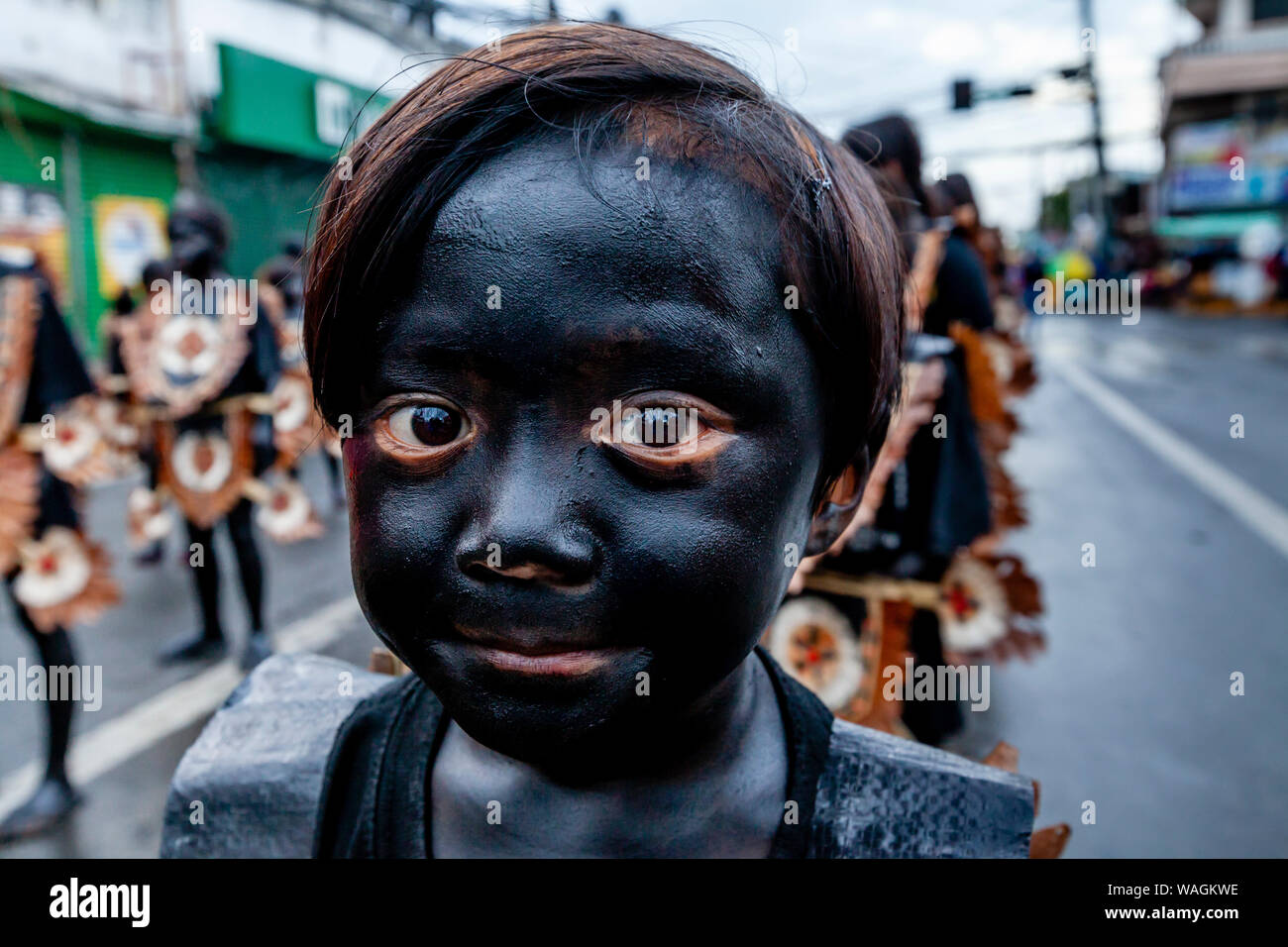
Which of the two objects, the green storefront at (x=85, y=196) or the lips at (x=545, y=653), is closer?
the lips at (x=545, y=653)

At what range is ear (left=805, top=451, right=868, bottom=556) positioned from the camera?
1058 millimetres

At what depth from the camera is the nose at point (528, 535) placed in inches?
30.2

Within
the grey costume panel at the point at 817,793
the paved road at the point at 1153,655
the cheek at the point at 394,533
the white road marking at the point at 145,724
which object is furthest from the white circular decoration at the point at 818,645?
the cheek at the point at 394,533

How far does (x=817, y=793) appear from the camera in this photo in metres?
1.06

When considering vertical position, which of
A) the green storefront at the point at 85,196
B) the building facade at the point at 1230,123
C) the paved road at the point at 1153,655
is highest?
the building facade at the point at 1230,123

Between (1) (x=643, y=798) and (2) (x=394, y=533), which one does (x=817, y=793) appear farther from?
(2) (x=394, y=533)

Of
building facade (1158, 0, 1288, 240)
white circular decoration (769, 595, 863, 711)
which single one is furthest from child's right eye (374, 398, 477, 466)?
building facade (1158, 0, 1288, 240)

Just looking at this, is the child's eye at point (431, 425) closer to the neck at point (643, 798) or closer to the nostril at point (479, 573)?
the nostril at point (479, 573)

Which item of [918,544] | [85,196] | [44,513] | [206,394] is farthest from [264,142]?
[918,544]

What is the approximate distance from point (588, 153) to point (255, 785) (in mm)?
785

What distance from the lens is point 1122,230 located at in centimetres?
4191

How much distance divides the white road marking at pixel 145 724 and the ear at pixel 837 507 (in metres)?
2.32

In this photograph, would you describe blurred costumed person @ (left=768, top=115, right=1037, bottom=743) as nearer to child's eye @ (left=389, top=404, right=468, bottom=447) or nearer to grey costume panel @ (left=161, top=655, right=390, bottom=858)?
grey costume panel @ (left=161, top=655, right=390, bottom=858)
